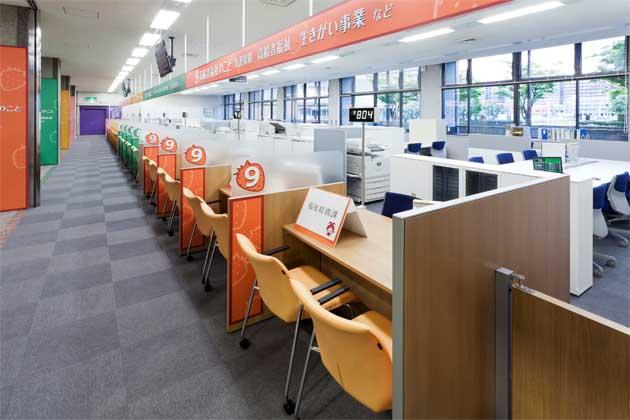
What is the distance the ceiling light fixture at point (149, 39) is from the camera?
7.29 metres

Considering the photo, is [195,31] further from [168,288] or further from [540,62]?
[540,62]

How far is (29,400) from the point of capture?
1.85 m

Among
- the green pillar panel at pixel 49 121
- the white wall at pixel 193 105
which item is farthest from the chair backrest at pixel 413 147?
the white wall at pixel 193 105

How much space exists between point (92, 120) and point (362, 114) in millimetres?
28011

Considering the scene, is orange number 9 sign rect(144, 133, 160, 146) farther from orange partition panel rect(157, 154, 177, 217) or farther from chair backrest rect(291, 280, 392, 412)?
chair backrest rect(291, 280, 392, 412)

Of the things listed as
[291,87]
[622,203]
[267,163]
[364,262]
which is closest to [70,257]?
[267,163]

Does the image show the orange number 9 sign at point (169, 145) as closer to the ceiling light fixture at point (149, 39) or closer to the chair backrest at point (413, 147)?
the ceiling light fixture at point (149, 39)

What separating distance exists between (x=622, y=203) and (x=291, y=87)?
45.6 feet

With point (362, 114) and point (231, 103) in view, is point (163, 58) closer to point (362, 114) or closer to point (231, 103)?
point (362, 114)

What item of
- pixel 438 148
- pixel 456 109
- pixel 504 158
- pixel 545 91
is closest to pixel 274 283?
pixel 504 158

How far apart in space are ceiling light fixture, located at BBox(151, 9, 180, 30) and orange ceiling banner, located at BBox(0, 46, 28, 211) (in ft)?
6.37

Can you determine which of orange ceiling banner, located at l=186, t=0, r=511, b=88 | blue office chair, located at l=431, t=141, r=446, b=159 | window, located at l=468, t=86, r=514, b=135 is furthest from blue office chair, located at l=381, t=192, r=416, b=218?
window, located at l=468, t=86, r=514, b=135

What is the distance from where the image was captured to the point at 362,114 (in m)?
3.39

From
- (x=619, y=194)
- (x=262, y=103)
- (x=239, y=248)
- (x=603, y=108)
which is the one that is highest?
(x=262, y=103)
